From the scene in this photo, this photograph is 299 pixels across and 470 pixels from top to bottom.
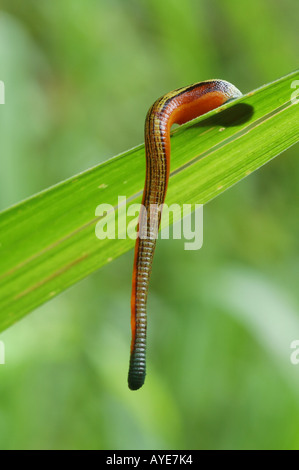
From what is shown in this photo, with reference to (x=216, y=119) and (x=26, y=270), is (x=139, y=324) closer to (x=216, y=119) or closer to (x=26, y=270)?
(x=26, y=270)

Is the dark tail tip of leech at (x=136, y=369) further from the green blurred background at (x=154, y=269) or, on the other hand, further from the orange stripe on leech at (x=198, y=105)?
the green blurred background at (x=154, y=269)

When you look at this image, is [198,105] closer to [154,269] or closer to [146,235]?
[146,235]

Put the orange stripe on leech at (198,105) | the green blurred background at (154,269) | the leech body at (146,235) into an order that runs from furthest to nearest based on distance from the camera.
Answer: the green blurred background at (154,269) → the orange stripe on leech at (198,105) → the leech body at (146,235)

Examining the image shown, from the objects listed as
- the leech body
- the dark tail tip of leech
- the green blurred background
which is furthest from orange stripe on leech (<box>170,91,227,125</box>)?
the green blurred background

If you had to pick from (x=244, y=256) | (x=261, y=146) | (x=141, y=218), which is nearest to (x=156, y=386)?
(x=244, y=256)

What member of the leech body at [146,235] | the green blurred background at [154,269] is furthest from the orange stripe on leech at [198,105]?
the green blurred background at [154,269]

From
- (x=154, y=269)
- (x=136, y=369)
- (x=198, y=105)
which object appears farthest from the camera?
(x=154, y=269)

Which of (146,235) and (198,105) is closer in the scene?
(146,235)

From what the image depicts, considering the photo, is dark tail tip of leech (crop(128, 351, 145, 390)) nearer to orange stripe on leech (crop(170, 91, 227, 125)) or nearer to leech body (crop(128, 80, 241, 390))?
leech body (crop(128, 80, 241, 390))

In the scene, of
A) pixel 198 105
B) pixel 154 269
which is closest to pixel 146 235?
pixel 198 105

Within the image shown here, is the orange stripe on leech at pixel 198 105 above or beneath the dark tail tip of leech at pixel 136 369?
above
